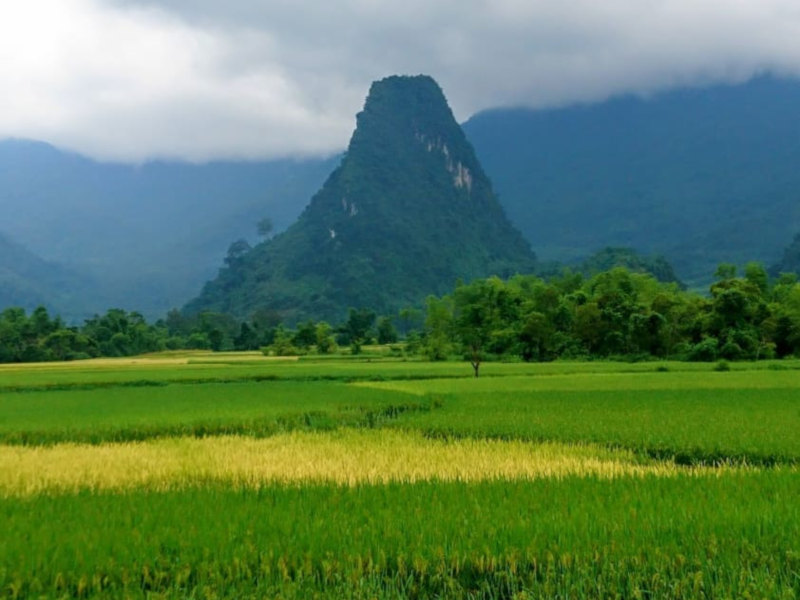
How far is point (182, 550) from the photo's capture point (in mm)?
4883

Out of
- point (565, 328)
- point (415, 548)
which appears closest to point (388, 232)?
point (565, 328)

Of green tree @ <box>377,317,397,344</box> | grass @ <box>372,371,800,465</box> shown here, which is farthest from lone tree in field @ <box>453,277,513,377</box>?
grass @ <box>372,371,800,465</box>

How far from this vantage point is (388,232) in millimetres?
151375

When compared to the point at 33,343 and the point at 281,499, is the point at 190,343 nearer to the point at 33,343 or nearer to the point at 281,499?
the point at 33,343

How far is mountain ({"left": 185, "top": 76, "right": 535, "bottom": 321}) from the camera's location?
435 ft

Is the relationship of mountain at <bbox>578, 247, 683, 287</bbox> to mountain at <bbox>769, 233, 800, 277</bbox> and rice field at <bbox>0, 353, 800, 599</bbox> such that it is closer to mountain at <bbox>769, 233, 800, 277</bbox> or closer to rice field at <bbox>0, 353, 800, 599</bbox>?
mountain at <bbox>769, 233, 800, 277</bbox>

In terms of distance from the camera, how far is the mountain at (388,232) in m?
133

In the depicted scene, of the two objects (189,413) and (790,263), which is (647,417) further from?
(790,263)

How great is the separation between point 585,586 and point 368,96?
7382 inches

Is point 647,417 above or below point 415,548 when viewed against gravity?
below

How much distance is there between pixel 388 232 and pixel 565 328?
99494mm

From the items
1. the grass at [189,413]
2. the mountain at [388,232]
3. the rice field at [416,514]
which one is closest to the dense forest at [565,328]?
the grass at [189,413]

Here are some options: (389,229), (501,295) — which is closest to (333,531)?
(501,295)

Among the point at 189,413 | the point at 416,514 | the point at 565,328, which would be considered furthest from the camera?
the point at 565,328
